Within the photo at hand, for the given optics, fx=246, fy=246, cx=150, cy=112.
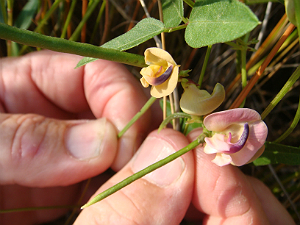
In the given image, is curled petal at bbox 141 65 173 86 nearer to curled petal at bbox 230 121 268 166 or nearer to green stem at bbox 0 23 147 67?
green stem at bbox 0 23 147 67

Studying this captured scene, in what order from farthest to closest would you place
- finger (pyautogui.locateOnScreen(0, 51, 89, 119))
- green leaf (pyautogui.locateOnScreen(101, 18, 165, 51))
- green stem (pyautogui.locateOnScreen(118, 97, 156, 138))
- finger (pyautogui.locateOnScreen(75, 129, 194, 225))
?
finger (pyautogui.locateOnScreen(0, 51, 89, 119)) < finger (pyautogui.locateOnScreen(75, 129, 194, 225)) < green stem (pyautogui.locateOnScreen(118, 97, 156, 138)) < green leaf (pyautogui.locateOnScreen(101, 18, 165, 51))

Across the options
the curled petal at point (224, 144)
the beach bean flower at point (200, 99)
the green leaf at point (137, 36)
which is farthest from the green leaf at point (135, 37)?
the curled petal at point (224, 144)

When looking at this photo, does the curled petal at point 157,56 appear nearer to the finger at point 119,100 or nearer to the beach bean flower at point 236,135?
the beach bean flower at point 236,135

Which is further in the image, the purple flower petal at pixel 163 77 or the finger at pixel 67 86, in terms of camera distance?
the finger at pixel 67 86

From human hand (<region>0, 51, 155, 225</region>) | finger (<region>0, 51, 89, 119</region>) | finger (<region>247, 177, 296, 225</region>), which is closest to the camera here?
human hand (<region>0, 51, 155, 225</region>)

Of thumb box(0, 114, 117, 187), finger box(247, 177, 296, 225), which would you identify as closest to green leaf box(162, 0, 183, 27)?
thumb box(0, 114, 117, 187)

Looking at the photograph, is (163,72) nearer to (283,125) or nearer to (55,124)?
(55,124)

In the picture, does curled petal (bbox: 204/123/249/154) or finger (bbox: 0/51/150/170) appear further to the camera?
finger (bbox: 0/51/150/170)
